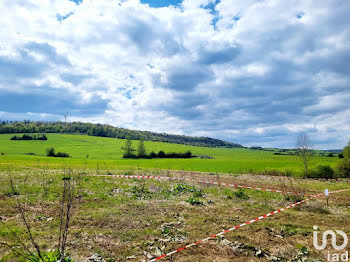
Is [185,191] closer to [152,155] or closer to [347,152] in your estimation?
[347,152]

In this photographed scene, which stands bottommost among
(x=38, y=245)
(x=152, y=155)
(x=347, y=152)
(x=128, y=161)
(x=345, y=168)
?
(x=128, y=161)

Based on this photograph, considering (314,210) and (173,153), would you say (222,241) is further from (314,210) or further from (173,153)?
(173,153)

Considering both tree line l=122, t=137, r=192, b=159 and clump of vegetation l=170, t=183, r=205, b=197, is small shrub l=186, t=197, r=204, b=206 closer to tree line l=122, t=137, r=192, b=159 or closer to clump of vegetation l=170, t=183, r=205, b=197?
clump of vegetation l=170, t=183, r=205, b=197

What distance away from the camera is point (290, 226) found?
10539 millimetres

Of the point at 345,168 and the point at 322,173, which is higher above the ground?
the point at 345,168

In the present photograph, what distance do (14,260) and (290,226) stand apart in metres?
11.7

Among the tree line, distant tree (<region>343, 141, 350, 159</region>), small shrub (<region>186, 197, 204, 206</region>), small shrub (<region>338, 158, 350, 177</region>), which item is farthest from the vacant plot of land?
the tree line

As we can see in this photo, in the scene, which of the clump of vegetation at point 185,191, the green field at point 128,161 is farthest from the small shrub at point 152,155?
the clump of vegetation at point 185,191

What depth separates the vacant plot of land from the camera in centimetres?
814

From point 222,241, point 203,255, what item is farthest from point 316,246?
point 203,255

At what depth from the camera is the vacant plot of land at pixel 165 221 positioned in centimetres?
814

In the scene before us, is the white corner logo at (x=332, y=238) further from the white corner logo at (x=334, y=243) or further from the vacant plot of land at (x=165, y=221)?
the vacant plot of land at (x=165, y=221)

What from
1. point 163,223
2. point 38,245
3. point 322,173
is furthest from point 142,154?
point 38,245

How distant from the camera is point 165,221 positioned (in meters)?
11.4
